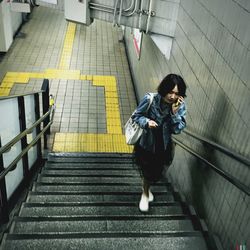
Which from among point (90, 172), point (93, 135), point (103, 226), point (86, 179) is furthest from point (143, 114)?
point (93, 135)

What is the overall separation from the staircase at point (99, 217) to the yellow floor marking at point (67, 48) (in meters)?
5.68

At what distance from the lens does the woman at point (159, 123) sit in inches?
111

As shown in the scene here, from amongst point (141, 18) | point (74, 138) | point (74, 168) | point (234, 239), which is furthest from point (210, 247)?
point (74, 138)

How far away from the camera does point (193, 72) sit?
3.83m

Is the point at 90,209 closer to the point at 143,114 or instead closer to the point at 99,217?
the point at 99,217

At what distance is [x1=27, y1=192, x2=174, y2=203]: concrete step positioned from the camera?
3.58 meters

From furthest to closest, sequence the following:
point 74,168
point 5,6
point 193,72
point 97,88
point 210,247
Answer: point 5,6
point 97,88
point 74,168
point 193,72
point 210,247

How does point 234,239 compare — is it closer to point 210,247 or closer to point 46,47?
point 210,247

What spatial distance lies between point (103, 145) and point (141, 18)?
2.62 metres

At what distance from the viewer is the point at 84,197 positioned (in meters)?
3.61

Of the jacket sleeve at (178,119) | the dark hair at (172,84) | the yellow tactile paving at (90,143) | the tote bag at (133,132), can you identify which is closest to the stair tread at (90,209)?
the tote bag at (133,132)

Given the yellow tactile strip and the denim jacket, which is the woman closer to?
the denim jacket

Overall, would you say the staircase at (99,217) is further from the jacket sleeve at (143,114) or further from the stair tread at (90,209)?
the jacket sleeve at (143,114)

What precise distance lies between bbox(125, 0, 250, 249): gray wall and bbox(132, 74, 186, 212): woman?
417 mm
